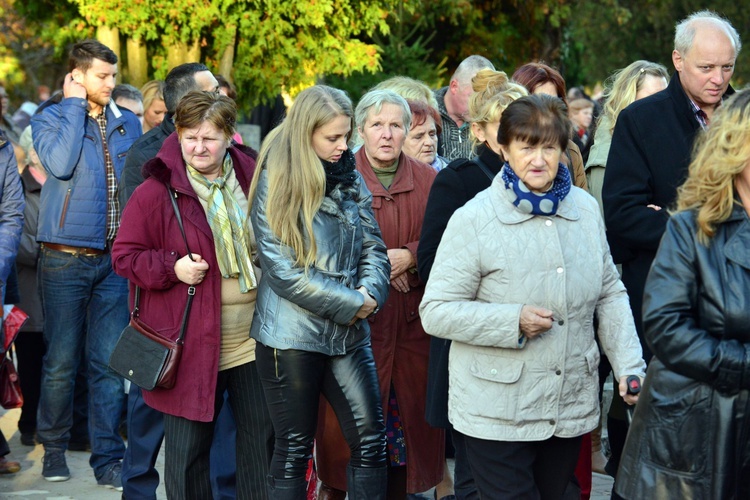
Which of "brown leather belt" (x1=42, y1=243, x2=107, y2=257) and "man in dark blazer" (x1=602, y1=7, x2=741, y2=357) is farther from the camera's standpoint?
"brown leather belt" (x1=42, y1=243, x2=107, y2=257)

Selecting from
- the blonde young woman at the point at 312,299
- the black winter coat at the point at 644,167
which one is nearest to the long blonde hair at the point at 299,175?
the blonde young woman at the point at 312,299

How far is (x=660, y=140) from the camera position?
206 inches

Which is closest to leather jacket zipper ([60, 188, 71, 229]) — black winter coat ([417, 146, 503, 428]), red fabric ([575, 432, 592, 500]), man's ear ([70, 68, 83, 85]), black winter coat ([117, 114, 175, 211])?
man's ear ([70, 68, 83, 85])

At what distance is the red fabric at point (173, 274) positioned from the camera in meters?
5.11

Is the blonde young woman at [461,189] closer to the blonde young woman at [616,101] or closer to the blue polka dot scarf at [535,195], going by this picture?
the blue polka dot scarf at [535,195]

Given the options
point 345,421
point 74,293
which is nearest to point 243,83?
point 74,293

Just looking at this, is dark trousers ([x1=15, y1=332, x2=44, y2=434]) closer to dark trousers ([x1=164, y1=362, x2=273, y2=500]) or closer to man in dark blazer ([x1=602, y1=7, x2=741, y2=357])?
dark trousers ([x1=164, y1=362, x2=273, y2=500])

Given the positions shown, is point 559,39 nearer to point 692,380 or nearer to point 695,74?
point 695,74

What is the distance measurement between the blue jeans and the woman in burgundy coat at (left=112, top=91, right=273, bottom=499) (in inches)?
61.6

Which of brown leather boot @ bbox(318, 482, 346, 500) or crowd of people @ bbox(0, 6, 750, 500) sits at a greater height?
crowd of people @ bbox(0, 6, 750, 500)

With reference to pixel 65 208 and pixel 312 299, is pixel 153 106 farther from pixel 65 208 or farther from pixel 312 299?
pixel 312 299

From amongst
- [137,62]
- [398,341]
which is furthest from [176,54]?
[398,341]

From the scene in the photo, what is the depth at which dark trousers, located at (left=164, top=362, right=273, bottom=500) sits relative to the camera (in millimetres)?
5188

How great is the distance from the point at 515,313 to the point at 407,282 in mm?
1702
